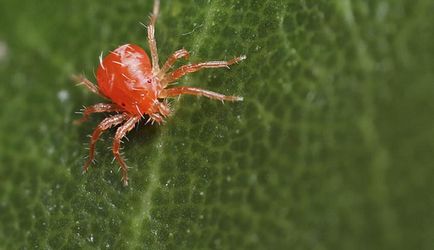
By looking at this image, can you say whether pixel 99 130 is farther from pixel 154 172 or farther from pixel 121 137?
pixel 154 172

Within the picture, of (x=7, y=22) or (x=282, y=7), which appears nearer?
(x=282, y=7)

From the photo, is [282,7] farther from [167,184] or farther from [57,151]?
[57,151]

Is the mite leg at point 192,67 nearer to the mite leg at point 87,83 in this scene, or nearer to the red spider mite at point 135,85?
the red spider mite at point 135,85

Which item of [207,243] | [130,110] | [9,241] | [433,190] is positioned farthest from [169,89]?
[433,190]

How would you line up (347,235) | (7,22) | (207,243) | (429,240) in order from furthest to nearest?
(7,22) < (207,243) < (347,235) < (429,240)

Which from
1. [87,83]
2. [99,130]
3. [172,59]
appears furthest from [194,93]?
[87,83]

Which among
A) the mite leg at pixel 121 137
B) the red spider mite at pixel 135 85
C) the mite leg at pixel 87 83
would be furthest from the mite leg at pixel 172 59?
the mite leg at pixel 87 83

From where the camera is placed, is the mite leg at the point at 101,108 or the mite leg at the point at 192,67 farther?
the mite leg at the point at 101,108
